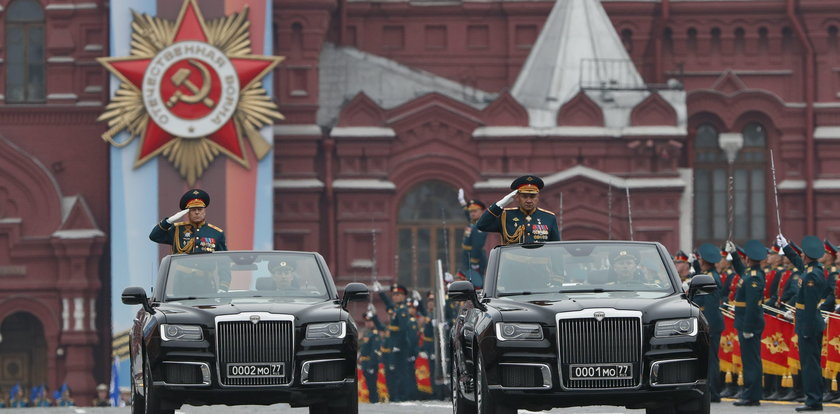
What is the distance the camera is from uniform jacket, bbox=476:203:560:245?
57.9 feet

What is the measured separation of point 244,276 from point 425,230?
27653mm

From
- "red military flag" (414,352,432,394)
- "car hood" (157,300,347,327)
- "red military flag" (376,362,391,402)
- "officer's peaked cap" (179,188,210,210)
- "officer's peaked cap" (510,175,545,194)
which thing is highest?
"officer's peaked cap" (510,175,545,194)

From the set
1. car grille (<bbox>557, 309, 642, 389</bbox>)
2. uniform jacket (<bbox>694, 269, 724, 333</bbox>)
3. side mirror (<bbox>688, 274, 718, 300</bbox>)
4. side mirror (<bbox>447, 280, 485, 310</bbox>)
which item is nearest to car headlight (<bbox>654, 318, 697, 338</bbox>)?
car grille (<bbox>557, 309, 642, 389</bbox>)

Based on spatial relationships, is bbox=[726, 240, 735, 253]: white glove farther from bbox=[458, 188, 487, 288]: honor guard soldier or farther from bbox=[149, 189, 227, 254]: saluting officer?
bbox=[149, 189, 227, 254]: saluting officer

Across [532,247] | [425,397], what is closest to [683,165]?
[425,397]

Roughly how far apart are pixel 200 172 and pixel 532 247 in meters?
27.2

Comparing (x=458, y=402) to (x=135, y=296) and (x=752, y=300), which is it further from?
(x=752, y=300)

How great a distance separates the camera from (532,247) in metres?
15.8

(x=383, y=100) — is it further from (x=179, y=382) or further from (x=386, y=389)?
(x=179, y=382)

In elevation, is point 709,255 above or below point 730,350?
above

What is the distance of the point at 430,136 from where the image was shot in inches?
1726

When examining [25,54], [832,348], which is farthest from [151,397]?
[25,54]

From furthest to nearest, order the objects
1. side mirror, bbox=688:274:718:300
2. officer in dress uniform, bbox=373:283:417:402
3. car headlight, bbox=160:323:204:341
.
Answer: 1. officer in dress uniform, bbox=373:283:417:402
2. car headlight, bbox=160:323:204:341
3. side mirror, bbox=688:274:718:300

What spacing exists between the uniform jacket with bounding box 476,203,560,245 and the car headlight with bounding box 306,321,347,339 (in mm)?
2582
